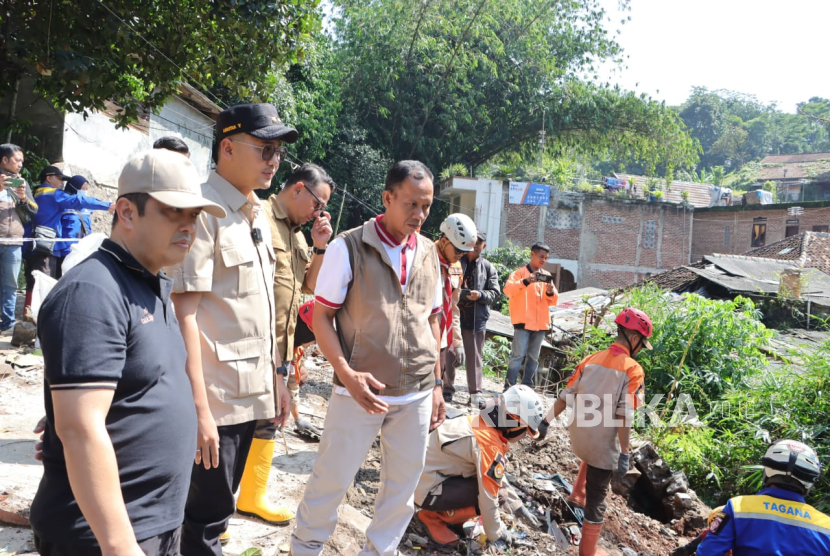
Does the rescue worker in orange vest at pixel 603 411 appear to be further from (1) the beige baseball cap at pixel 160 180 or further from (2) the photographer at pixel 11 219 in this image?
(2) the photographer at pixel 11 219

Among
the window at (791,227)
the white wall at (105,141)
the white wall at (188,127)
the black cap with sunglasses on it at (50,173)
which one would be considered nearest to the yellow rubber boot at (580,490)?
the black cap with sunglasses on it at (50,173)

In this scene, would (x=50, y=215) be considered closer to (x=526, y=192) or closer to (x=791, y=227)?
(x=526, y=192)

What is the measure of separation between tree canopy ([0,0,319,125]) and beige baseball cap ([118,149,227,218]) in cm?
564

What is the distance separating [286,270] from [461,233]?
2389 mm

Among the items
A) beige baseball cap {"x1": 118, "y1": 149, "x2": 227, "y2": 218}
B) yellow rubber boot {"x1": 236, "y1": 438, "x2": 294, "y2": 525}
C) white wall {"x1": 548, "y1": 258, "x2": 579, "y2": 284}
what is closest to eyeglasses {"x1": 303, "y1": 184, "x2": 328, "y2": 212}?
yellow rubber boot {"x1": 236, "y1": 438, "x2": 294, "y2": 525}

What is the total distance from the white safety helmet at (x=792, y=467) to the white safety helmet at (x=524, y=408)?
1344 mm

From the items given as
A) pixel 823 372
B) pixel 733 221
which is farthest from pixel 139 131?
pixel 733 221

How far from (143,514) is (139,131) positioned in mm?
11359

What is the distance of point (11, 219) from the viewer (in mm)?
6000

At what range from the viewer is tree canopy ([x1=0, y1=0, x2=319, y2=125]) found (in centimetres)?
652

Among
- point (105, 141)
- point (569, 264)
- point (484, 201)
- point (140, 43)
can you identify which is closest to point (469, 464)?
point (140, 43)

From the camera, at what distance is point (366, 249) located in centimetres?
287

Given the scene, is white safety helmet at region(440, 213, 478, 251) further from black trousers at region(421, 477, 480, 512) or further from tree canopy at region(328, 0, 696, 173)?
tree canopy at region(328, 0, 696, 173)

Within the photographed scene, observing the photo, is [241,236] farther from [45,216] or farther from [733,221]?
[733,221]
